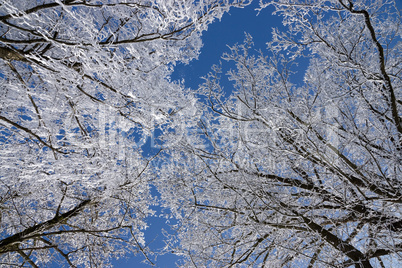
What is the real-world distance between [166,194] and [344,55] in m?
4.22

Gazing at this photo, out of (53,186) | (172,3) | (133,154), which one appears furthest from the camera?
(133,154)

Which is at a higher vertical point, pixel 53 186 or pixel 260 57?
pixel 260 57

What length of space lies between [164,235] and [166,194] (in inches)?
33.7

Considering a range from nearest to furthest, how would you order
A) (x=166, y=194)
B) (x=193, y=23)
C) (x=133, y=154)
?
(x=193, y=23) < (x=133, y=154) < (x=166, y=194)

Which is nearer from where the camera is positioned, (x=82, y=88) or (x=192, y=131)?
(x=82, y=88)

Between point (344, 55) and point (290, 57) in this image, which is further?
point (290, 57)

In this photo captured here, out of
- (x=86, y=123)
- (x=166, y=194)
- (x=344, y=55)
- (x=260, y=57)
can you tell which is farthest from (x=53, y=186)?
(x=344, y=55)

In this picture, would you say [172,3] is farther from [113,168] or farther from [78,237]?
[78,237]

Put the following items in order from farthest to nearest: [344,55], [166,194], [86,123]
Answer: [166,194] → [86,123] → [344,55]

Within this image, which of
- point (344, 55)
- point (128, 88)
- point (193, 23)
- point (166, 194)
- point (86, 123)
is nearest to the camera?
point (193, 23)

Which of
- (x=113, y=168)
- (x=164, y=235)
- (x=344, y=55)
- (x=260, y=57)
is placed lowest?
(x=164, y=235)

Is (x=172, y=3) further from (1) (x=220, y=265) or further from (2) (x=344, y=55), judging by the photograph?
(1) (x=220, y=265)

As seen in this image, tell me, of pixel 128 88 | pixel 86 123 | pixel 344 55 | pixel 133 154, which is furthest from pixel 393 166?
pixel 86 123

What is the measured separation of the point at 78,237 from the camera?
5.55 meters
